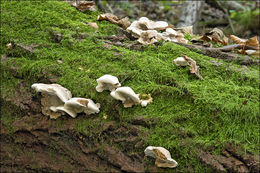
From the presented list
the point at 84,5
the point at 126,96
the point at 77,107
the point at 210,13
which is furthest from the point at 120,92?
the point at 210,13

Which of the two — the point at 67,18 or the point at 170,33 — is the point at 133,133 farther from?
the point at 67,18

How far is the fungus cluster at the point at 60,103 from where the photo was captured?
2592 millimetres

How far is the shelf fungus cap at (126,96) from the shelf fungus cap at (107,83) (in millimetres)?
157

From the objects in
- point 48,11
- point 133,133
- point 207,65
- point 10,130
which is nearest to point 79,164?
point 133,133

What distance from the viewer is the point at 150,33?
3502 mm

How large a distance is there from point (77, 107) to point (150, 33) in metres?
1.59

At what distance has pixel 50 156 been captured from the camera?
282 centimetres

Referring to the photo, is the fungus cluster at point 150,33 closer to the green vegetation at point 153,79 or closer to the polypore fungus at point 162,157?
the green vegetation at point 153,79

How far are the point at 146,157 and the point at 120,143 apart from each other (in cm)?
32

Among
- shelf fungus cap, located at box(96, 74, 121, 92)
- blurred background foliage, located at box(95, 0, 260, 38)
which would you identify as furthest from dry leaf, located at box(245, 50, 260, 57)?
blurred background foliage, located at box(95, 0, 260, 38)

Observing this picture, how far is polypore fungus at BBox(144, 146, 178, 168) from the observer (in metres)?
2.25

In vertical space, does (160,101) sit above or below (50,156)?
above

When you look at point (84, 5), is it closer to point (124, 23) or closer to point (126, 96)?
point (124, 23)

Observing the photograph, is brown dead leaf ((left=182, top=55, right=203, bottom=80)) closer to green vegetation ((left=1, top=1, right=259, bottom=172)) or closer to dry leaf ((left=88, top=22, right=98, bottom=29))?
green vegetation ((left=1, top=1, right=259, bottom=172))
